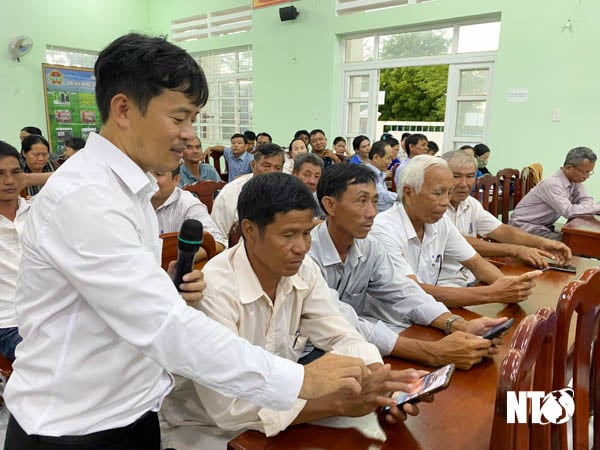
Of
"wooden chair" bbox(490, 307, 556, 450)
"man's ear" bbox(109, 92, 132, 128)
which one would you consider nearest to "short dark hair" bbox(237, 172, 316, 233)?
"man's ear" bbox(109, 92, 132, 128)

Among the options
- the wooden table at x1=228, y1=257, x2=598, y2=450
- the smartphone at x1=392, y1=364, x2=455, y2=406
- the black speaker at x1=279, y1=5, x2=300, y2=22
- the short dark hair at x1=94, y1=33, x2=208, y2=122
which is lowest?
the wooden table at x1=228, y1=257, x2=598, y2=450

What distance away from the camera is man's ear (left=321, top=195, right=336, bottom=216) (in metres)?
1.79

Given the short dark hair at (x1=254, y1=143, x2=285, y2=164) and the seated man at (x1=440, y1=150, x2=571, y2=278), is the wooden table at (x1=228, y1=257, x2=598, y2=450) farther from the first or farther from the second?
the short dark hair at (x1=254, y1=143, x2=285, y2=164)

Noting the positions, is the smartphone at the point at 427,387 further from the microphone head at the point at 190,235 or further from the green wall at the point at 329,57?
the green wall at the point at 329,57

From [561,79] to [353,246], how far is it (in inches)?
196

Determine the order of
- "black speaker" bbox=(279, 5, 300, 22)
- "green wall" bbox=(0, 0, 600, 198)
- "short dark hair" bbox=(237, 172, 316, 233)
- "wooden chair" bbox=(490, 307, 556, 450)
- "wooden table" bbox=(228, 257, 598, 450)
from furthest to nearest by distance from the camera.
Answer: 1. "black speaker" bbox=(279, 5, 300, 22)
2. "green wall" bbox=(0, 0, 600, 198)
3. "short dark hair" bbox=(237, 172, 316, 233)
4. "wooden table" bbox=(228, 257, 598, 450)
5. "wooden chair" bbox=(490, 307, 556, 450)

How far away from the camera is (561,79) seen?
17.4 feet

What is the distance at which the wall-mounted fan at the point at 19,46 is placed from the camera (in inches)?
305

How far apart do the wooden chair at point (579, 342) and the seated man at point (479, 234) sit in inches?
51.3

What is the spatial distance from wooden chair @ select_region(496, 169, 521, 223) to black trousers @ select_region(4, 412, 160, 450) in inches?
158

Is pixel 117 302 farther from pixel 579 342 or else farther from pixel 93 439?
pixel 579 342

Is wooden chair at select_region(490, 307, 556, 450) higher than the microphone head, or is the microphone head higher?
the microphone head

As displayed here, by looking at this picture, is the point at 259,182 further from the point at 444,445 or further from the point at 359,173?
the point at 444,445

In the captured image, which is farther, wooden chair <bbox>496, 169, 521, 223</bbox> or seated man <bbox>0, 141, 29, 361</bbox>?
wooden chair <bbox>496, 169, 521, 223</bbox>
